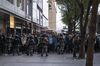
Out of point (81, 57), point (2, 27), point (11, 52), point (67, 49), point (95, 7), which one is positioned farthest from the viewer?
point (2, 27)

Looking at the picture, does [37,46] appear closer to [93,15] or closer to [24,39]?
[24,39]

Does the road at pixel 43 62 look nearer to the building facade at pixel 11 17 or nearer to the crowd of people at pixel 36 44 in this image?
the crowd of people at pixel 36 44

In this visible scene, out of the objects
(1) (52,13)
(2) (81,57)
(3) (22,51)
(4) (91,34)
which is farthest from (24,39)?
(1) (52,13)

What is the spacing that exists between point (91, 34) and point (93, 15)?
2.19ft

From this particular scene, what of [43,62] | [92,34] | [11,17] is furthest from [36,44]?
[92,34]

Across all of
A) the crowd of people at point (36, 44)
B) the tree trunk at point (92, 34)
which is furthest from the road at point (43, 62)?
the tree trunk at point (92, 34)

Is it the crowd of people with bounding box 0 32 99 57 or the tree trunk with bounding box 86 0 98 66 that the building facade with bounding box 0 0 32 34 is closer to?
the crowd of people with bounding box 0 32 99 57

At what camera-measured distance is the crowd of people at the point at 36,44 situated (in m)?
29.3

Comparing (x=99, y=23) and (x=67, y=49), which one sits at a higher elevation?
(x=99, y=23)

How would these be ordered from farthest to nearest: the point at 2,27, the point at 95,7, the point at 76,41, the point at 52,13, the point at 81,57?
the point at 52,13
the point at 2,27
the point at 76,41
the point at 81,57
the point at 95,7

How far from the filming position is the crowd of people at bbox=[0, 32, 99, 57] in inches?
1152

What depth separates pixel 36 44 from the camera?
33.0 m

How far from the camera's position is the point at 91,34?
13289 mm

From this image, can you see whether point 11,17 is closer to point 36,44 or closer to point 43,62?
point 36,44
